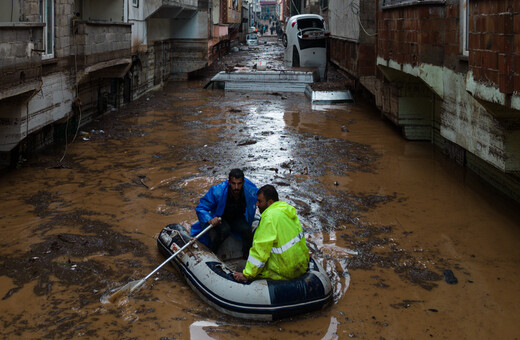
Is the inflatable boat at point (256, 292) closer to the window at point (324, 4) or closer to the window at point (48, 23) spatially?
the window at point (48, 23)

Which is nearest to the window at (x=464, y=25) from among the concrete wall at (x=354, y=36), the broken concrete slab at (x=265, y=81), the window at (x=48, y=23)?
the concrete wall at (x=354, y=36)

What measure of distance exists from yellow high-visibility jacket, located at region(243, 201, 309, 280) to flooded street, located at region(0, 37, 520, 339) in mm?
488

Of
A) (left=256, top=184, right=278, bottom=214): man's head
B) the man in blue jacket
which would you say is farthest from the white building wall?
(left=256, top=184, right=278, bottom=214): man's head

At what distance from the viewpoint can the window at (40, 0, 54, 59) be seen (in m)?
11.2

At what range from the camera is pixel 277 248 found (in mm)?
5535

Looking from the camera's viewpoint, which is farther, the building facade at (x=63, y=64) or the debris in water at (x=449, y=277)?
the building facade at (x=63, y=64)

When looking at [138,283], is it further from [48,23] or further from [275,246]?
[48,23]

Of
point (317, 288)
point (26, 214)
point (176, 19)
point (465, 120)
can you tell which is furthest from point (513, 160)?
point (176, 19)

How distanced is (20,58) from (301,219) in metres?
5.33

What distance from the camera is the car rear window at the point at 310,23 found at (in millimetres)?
29809

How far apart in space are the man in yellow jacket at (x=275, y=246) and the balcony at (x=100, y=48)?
28.9ft

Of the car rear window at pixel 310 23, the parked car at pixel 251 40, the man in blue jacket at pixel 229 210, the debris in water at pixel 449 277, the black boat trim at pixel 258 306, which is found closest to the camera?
the black boat trim at pixel 258 306

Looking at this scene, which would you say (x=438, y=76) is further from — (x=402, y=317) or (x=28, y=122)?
(x=28, y=122)

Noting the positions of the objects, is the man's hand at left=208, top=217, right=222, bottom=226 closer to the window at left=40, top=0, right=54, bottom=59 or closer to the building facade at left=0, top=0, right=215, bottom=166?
the building facade at left=0, top=0, right=215, bottom=166
